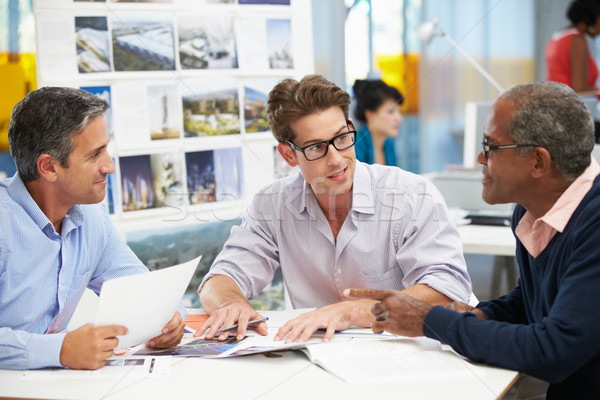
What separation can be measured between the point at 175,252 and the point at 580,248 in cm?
149

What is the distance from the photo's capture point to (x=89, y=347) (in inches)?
44.3

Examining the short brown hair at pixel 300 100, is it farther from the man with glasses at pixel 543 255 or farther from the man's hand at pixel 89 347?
the man's hand at pixel 89 347

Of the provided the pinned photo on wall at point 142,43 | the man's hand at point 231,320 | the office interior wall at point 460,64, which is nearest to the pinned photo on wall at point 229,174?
the pinned photo on wall at point 142,43

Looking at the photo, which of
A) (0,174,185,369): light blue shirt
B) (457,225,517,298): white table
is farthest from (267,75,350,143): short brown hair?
(457,225,517,298): white table

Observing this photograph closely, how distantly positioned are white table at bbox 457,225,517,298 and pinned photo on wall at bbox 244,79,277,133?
2.64 feet

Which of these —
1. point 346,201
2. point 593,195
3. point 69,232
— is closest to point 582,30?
point 346,201

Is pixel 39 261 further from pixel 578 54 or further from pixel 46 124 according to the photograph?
pixel 578 54

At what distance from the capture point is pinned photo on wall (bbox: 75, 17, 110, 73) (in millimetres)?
1944

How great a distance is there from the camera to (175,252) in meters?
2.22

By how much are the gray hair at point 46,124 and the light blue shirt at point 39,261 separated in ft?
0.19

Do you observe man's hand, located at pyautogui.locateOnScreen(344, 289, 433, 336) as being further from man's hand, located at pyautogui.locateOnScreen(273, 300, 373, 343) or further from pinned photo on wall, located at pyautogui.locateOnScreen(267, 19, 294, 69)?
pinned photo on wall, located at pyautogui.locateOnScreen(267, 19, 294, 69)

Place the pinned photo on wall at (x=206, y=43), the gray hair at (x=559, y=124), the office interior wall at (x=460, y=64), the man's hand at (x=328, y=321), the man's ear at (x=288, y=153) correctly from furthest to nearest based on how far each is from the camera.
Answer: the office interior wall at (x=460, y=64), the pinned photo on wall at (x=206, y=43), the man's ear at (x=288, y=153), the man's hand at (x=328, y=321), the gray hair at (x=559, y=124)

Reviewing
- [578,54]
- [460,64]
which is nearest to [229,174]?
[578,54]

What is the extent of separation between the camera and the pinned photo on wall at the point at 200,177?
2135 mm
